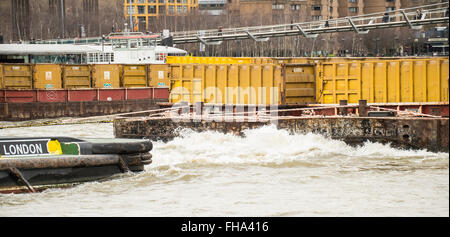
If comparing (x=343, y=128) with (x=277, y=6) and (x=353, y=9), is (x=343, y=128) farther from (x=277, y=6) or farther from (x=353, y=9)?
(x=277, y=6)

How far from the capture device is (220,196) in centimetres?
1761

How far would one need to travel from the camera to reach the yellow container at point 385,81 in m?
26.2

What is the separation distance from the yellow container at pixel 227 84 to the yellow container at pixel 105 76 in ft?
47.5

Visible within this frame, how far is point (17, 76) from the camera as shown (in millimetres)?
40688

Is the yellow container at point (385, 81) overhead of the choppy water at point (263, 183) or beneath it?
overhead

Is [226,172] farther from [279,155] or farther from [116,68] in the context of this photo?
[116,68]

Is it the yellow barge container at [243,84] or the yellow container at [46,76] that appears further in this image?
the yellow container at [46,76]

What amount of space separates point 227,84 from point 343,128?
5301 mm

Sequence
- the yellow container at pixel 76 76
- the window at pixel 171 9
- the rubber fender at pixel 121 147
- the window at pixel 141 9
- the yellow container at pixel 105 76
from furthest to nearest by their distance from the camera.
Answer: the window at pixel 141 9
the window at pixel 171 9
the yellow container at pixel 105 76
the yellow container at pixel 76 76
the rubber fender at pixel 121 147

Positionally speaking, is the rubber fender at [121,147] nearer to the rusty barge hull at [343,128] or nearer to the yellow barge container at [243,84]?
the rusty barge hull at [343,128]

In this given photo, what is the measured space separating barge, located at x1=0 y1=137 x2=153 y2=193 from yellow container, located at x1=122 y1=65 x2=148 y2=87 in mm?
24458

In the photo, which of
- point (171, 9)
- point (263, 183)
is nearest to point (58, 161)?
point (263, 183)

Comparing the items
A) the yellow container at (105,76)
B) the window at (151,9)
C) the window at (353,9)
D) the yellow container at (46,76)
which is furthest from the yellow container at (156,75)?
the window at (151,9)

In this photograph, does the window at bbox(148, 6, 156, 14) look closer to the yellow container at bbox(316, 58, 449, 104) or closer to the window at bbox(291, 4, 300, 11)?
the window at bbox(291, 4, 300, 11)
